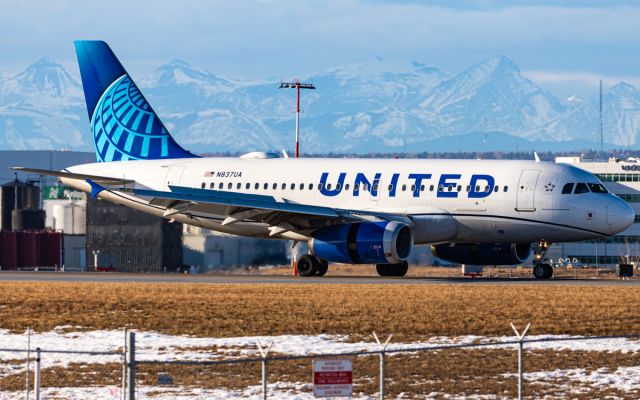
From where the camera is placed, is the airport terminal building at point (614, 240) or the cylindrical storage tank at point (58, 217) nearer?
the cylindrical storage tank at point (58, 217)

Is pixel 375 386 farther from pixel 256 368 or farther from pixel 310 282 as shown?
pixel 310 282

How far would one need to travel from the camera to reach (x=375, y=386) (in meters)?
27.5

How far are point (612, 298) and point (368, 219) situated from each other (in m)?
12.3

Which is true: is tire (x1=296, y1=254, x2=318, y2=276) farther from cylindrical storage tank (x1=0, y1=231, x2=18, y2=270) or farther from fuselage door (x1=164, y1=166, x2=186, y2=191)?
cylindrical storage tank (x1=0, y1=231, x2=18, y2=270)

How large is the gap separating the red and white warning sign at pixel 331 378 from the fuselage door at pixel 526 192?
1264 inches

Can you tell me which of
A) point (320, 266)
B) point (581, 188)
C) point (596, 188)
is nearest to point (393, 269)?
point (320, 266)

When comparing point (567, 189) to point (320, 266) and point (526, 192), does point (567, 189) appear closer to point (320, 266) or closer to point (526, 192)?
point (526, 192)

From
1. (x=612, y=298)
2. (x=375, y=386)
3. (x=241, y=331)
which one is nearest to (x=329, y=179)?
(x=612, y=298)

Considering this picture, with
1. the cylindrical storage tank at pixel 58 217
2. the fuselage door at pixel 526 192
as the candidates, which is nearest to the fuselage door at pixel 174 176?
the fuselage door at pixel 526 192

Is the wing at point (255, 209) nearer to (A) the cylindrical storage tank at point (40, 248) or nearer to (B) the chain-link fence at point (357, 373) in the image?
(B) the chain-link fence at point (357, 373)

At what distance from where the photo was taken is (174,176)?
6000 cm

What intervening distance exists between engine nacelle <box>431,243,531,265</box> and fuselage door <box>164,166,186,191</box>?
11.8m

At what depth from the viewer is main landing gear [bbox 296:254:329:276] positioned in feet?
185

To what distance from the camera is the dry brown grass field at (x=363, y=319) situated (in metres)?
28.5
